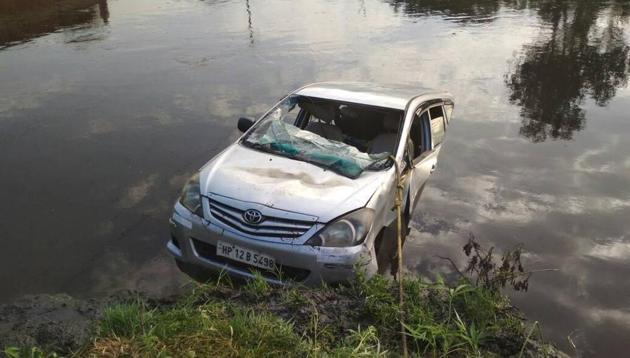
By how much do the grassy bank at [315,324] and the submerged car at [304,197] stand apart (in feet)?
1.05

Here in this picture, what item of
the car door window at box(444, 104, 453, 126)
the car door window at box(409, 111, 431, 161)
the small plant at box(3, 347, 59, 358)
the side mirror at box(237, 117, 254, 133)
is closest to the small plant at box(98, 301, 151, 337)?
the small plant at box(3, 347, 59, 358)

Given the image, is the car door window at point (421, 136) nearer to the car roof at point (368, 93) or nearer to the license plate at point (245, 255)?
the car roof at point (368, 93)

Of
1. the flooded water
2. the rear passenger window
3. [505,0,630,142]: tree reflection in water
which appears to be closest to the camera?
the flooded water

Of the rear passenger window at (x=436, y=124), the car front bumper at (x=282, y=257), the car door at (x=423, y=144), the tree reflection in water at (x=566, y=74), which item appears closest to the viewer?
the car front bumper at (x=282, y=257)

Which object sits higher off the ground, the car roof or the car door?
the car roof

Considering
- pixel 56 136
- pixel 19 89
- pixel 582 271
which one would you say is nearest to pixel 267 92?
pixel 56 136

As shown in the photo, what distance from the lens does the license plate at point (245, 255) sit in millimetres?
3963

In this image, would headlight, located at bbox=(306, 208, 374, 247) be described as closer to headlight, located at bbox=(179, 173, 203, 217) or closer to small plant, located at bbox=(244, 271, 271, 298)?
small plant, located at bbox=(244, 271, 271, 298)

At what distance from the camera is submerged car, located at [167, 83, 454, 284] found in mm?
3947

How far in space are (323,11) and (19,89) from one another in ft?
44.0

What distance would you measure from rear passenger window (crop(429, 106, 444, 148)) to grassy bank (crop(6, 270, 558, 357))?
271cm

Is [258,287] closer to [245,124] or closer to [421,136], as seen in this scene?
[245,124]

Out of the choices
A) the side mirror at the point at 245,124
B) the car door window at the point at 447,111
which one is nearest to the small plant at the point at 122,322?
the side mirror at the point at 245,124

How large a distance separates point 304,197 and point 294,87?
22.1 feet
